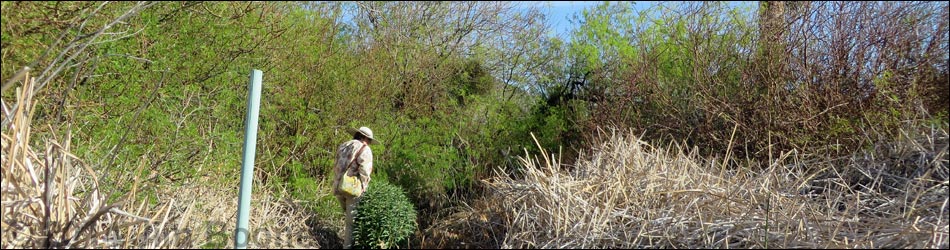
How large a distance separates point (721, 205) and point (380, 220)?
9.33 feet

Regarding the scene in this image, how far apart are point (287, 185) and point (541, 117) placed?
11.3ft

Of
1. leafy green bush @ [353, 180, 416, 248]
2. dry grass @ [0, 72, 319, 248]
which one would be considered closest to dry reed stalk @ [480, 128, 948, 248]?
leafy green bush @ [353, 180, 416, 248]

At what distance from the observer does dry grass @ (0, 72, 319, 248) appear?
16.3ft

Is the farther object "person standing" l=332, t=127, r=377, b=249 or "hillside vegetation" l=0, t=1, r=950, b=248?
"person standing" l=332, t=127, r=377, b=249

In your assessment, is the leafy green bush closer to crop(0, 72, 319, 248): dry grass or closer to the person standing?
the person standing

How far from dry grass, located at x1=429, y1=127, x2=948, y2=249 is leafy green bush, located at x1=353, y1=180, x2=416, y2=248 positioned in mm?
429

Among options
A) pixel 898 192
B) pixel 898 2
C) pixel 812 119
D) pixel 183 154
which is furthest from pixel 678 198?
pixel 183 154

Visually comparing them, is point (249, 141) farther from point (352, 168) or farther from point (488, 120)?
point (488, 120)

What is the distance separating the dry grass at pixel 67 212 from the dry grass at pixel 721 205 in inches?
77.5

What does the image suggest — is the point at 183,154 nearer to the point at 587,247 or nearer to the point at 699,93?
→ the point at 587,247

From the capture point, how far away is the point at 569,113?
36.0 ft

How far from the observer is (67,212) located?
5.17m

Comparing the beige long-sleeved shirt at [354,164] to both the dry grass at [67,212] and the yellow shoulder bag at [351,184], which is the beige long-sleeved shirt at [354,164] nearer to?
the yellow shoulder bag at [351,184]

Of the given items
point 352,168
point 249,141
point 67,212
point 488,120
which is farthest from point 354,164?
point 488,120
